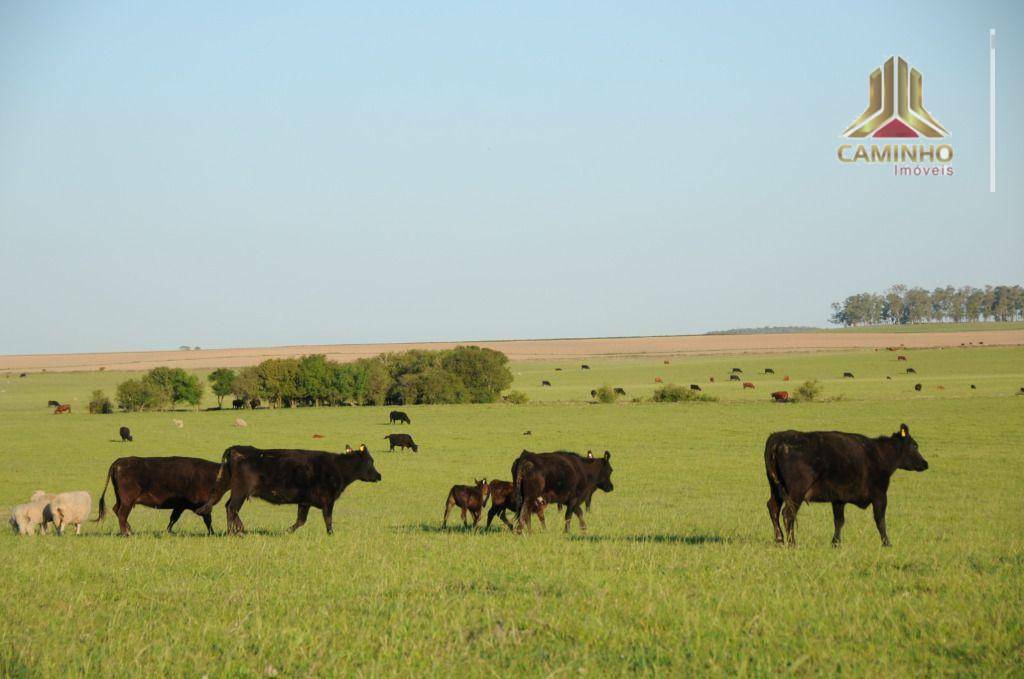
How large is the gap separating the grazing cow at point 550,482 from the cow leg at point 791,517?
4.21 m

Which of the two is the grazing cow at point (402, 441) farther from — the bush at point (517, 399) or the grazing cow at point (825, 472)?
the grazing cow at point (825, 472)

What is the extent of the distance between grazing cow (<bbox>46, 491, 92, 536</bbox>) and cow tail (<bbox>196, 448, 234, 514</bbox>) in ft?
10.5

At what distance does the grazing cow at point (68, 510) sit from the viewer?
1916 cm

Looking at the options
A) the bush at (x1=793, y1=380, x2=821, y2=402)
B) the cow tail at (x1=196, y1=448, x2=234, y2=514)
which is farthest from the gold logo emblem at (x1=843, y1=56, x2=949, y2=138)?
the cow tail at (x1=196, y1=448, x2=234, y2=514)

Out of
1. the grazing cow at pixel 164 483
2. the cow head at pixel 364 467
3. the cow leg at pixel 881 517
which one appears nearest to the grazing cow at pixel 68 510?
the grazing cow at pixel 164 483

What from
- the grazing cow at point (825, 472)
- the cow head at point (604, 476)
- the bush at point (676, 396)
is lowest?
the bush at point (676, 396)

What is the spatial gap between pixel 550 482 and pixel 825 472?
5.18 meters

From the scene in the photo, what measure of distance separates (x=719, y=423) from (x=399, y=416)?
21.3m

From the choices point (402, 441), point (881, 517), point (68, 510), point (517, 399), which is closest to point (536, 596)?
point (881, 517)

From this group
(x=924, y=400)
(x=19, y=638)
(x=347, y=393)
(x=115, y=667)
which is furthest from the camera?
(x=347, y=393)

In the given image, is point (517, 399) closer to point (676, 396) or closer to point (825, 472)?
point (676, 396)

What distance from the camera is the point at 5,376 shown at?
14112 centimetres

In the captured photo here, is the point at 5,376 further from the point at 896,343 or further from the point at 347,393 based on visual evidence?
the point at 896,343

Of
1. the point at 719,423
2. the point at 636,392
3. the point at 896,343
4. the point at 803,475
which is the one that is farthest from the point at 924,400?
the point at 896,343
